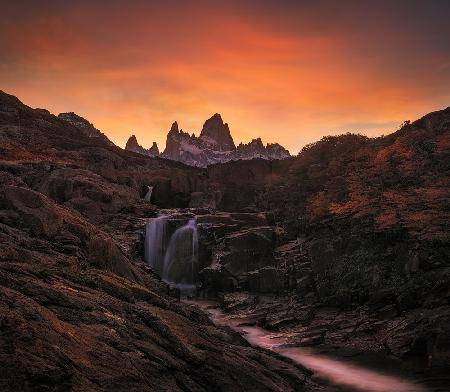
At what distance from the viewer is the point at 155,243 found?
42438 millimetres

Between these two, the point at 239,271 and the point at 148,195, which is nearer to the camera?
the point at 239,271

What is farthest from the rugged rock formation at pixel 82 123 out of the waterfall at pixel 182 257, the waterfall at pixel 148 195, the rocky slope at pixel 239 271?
the waterfall at pixel 182 257

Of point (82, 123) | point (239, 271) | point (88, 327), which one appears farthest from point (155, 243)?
point (82, 123)

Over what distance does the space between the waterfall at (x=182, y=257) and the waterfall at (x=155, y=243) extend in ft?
1.96

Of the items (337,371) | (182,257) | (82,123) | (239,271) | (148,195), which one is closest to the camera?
(337,371)

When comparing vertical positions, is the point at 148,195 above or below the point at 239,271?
above

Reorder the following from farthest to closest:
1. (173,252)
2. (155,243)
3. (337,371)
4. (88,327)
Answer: (155,243) < (173,252) < (337,371) < (88,327)

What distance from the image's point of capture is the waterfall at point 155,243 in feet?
136

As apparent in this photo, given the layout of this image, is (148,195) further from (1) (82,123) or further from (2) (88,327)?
(1) (82,123)

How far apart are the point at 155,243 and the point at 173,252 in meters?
2.19

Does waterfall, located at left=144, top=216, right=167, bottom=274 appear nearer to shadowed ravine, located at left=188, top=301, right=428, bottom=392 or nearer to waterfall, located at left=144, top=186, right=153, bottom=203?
waterfall, located at left=144, top=186, right=153, bottom=203

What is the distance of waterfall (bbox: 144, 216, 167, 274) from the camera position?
41.6m

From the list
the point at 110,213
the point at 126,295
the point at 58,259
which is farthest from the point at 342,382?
the point at 110,213

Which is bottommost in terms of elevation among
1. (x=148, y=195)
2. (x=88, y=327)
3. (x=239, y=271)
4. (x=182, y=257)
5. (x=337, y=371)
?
(x=337, y=371)
